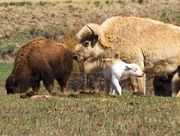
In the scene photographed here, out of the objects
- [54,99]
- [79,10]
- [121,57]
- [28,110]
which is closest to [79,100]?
[54,99]

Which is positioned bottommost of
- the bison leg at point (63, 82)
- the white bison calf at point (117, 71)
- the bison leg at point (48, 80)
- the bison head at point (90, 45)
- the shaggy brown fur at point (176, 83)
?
the bison leg at point (63, 82)

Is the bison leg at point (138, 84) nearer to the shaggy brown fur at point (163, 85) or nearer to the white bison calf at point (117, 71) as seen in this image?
the white bison calf at point (117, 71)

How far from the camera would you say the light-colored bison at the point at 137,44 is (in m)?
15.6

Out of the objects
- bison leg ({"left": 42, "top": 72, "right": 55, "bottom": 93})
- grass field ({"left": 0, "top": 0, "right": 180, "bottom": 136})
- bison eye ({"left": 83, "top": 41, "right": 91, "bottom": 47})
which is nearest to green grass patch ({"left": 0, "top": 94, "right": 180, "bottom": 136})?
grass field ({"left": 0, "top": 0, "right": 180, "bottom": 136})

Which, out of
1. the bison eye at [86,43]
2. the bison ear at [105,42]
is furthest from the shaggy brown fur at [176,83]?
the bison eye at [86,43]

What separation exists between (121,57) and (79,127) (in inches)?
214

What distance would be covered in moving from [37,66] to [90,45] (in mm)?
2558

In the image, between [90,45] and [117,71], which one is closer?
[117,71]

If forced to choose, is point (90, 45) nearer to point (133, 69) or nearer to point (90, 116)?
point (133, 69)

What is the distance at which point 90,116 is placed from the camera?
11.4 meters

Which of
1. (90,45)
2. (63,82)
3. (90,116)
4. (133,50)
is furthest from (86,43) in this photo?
(90,116)

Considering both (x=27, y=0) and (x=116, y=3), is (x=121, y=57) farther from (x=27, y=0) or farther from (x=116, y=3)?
(x=27, y=0)

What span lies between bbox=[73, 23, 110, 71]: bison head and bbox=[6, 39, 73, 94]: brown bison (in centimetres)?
208

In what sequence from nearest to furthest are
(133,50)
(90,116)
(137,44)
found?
1. (90,116)
2. (133,50)
3. (137,44)
